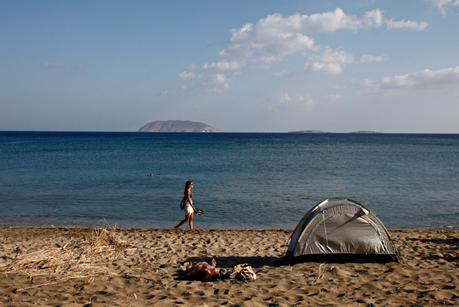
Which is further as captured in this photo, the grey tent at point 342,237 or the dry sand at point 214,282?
the grey tent at point 342,237

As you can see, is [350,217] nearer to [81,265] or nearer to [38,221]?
[81,265]

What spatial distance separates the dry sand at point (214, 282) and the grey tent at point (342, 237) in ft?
1.00

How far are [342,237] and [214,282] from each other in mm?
3602

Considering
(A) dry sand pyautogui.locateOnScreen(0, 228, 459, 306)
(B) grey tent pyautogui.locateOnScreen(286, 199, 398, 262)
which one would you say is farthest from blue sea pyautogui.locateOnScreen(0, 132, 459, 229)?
(B) grey tent pyautogui.locateOnScreen(286, 199, 398, 262)

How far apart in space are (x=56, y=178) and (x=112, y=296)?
32.2 m

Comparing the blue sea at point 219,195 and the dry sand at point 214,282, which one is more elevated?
the dry sand at point 214,282

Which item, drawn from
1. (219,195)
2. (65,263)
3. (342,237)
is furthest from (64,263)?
(219,195)

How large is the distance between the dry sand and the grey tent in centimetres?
31

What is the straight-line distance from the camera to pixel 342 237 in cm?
1113

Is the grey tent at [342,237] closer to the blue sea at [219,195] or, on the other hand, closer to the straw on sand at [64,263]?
the straw on sand at [64,263]

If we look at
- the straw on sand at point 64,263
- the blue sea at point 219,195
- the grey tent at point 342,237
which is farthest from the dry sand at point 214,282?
the blue sea at point 219,195

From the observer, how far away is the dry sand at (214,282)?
8242 millimetres

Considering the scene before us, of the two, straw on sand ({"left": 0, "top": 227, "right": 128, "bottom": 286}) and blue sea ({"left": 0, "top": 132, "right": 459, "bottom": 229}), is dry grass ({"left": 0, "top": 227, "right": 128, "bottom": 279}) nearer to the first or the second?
straw on sand ({"left": 0, "top": 227, "right": 128, "bottom": 286})

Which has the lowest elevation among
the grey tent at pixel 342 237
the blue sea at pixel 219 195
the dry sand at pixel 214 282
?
the blue sea at pixel 219 195
